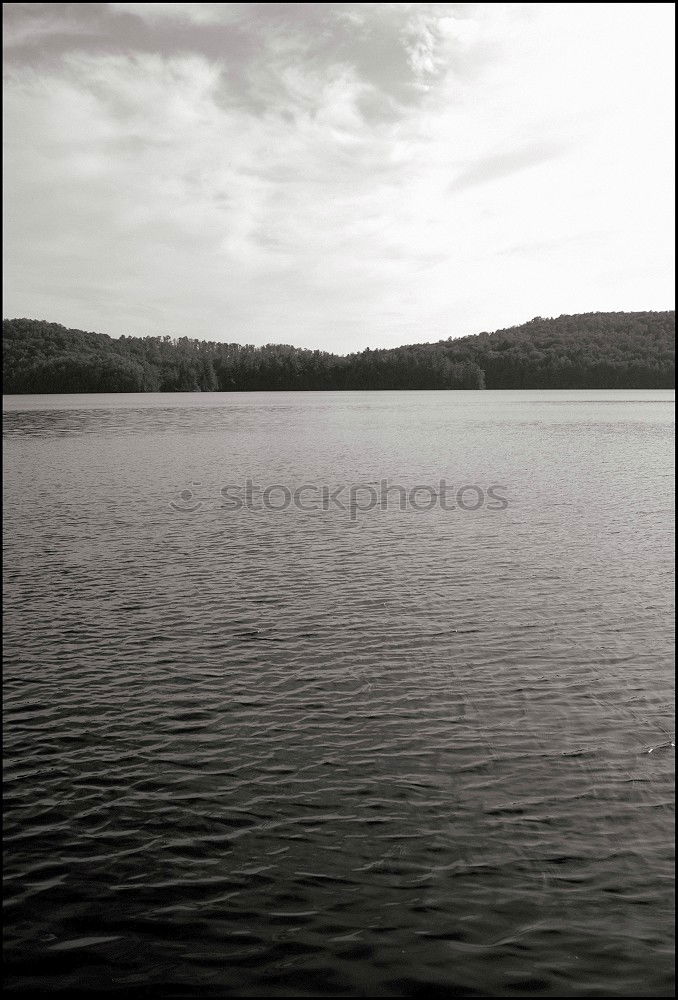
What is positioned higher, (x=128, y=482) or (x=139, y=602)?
(x=128, y=482)

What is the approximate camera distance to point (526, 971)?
28.7ft

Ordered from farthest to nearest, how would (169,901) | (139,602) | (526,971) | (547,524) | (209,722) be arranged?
(547,524) < (139,602) < (209,722) < (169,901) < (526,971)

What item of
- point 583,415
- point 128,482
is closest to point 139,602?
point 128,482

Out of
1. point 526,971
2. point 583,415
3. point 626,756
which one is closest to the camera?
point 526,971

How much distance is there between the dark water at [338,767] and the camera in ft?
29.8

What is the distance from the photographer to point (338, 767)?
12953 millimetres

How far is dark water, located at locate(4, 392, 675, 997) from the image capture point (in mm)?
9094

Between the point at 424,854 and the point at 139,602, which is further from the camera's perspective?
the point at 139,602

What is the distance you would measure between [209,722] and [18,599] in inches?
428

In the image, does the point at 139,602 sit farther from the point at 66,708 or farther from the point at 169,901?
the point at 169,901

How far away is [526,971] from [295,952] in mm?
2725

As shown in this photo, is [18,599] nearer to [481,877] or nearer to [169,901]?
[169,901]

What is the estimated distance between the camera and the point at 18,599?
22.6 meters

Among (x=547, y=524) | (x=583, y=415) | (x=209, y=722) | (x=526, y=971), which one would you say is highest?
(x=583, y=415)
